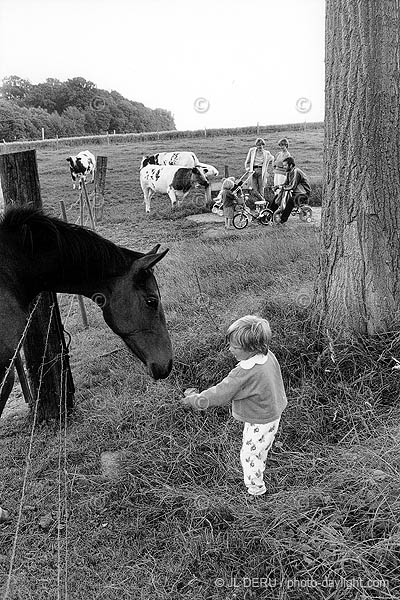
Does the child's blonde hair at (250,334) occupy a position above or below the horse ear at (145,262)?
below

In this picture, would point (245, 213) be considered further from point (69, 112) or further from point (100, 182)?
Result: point (69, 112)

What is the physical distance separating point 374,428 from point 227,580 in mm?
1397

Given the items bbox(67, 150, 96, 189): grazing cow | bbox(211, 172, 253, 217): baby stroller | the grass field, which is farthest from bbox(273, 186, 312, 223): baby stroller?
bbox(67, 150, 96, 189): grazing cow

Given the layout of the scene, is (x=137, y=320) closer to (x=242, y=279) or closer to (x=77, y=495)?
(x=77, y=495)

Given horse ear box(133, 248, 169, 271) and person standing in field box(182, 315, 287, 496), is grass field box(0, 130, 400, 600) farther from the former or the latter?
horse ear box(133, 248, 169, 271)

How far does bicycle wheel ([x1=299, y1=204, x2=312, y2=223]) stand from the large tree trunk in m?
8.22

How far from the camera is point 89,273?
3.32 meters

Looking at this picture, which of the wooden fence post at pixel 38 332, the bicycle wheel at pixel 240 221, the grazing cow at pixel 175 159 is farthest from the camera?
the grazing cow at pixel 175 159

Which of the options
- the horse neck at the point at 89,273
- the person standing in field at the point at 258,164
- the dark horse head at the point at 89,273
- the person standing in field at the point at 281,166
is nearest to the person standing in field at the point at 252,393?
the dark horse head at the point at 89,273

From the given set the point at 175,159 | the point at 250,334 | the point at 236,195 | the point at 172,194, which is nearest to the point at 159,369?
the point at 250,334

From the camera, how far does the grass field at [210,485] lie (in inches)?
91.7

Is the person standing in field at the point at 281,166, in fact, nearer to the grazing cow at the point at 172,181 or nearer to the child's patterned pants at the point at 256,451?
the grazing cow at the point at 172,181

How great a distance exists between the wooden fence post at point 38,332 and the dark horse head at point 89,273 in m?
0.67

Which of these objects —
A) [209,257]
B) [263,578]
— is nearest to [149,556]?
[263,578]
